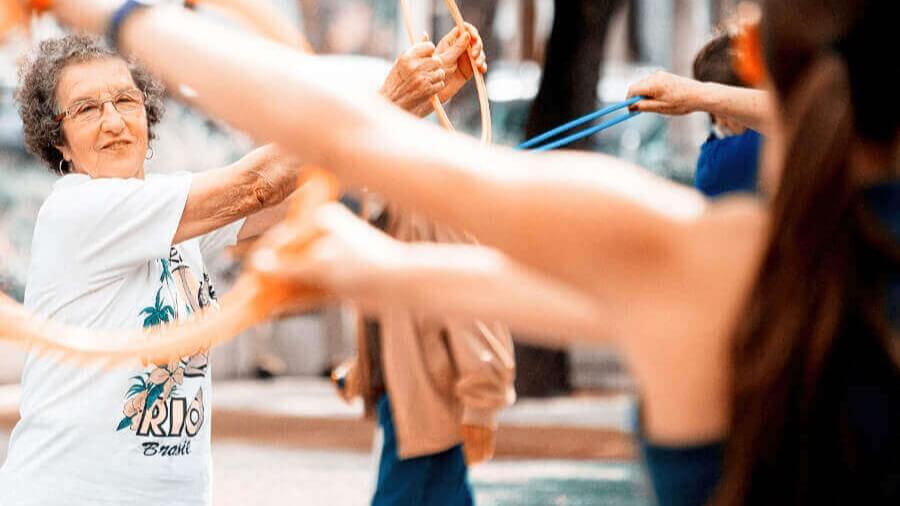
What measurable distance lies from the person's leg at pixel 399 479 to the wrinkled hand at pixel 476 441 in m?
0.16

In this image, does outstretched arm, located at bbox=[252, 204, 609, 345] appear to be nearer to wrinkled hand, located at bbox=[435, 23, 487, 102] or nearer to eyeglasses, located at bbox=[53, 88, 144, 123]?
eyeglasses, located at bbox=[53, 88, 144, 123]

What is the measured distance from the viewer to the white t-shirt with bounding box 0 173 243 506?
3.08 metres

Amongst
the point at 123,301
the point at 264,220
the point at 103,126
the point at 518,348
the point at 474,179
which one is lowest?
the point at 518,348

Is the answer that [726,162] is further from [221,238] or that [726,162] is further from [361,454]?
[361,454]

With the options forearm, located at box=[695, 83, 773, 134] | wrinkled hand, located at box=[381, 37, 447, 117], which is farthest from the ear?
forearm, located at box=[695, 83, 773, 134]

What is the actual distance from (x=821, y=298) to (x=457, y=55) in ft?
7.79

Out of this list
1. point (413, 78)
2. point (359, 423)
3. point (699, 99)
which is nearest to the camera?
point (413, 78)

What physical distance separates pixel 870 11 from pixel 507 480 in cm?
746

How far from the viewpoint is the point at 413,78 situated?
329 centimetres

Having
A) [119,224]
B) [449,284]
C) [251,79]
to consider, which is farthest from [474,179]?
[119,224]

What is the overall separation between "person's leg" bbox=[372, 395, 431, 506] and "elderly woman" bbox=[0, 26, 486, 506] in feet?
5.71

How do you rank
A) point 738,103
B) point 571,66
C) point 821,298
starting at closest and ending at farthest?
point 821,298 → point 738,103 → point 571,66

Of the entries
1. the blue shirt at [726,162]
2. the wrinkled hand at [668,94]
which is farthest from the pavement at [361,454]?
the wrinkled hand at [668,94]

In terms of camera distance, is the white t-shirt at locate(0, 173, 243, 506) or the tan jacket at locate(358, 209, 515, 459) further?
the tan jacket at locate(358, 209, 515, 459)
